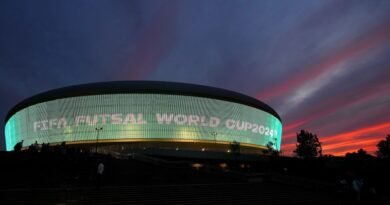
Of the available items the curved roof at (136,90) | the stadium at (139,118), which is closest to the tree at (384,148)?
the stadium at (139,118)

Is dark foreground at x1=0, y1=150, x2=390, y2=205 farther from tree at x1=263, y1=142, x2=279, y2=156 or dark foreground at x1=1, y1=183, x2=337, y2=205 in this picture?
tree at x1=263, y1=142, x2=279, y2=156

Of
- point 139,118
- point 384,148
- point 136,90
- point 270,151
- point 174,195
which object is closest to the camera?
point 174,195

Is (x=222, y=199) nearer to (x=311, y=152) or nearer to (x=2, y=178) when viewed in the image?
(x=2, y=178)

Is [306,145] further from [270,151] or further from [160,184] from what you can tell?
[160,184]

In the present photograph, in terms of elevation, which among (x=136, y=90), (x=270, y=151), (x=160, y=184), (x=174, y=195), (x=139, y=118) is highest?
(x=136, y=90)

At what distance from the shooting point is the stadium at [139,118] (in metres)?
68.3

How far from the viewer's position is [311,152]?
72062 mm

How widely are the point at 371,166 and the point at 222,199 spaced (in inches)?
987

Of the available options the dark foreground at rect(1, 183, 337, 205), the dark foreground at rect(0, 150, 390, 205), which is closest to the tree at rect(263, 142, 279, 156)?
the dark foreground at rect(0, 150, 390, 205)

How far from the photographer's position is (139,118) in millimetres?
69000

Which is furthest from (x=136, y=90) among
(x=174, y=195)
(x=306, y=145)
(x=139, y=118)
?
(x=174, y=195)

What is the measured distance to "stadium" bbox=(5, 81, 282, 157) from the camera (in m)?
68.3

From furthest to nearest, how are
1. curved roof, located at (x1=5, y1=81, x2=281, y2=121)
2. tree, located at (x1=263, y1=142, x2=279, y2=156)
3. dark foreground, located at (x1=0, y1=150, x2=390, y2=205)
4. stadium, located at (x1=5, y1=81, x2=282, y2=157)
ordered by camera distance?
curved roof, located at (x1=5, y1=81, x2=281, y2=121) < stadium, located at (x1=5, y1=81, x2=282, y2=157) < tree, located at (x1=263, y1=142, x2=279, y2=156) < dark foreground, located at (x1=0, y1=150, x2=390, y2=205)

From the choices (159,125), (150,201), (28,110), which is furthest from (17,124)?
(150,201)
